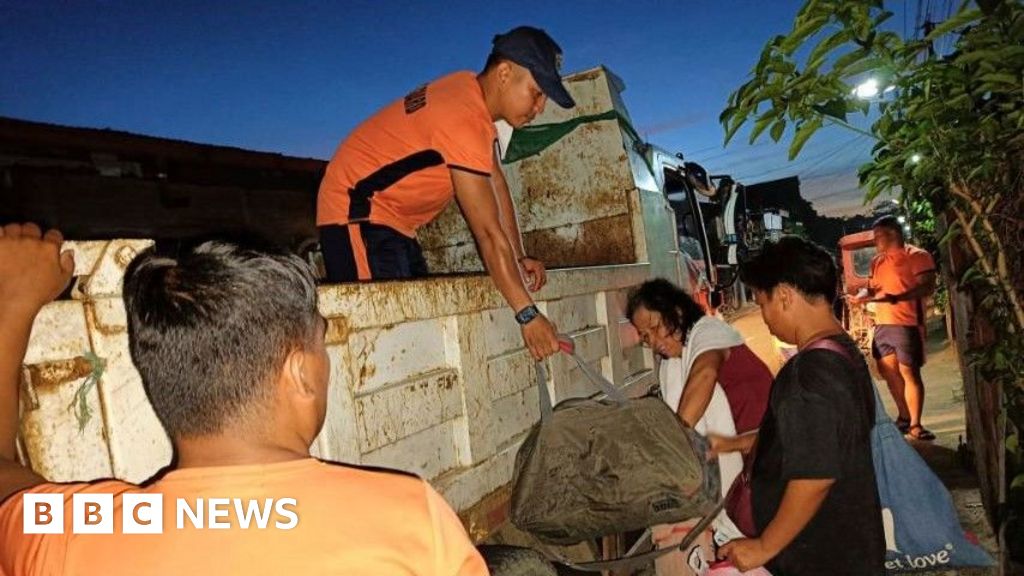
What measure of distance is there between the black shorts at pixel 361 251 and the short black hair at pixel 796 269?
1.42 metres

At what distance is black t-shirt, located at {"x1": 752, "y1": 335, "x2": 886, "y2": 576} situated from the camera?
1.72 m

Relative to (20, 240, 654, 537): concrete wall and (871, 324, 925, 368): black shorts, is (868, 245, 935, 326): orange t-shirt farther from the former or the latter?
(20, 240, 654, 537): concrete wall

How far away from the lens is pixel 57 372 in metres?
1.18

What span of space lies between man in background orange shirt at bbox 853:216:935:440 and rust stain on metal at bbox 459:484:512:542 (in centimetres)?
487

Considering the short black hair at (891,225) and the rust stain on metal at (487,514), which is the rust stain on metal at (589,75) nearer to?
the rust stain on metal at (487,514)

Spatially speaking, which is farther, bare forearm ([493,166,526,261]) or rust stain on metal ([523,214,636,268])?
rust stain on metal ([523,214,636,268])

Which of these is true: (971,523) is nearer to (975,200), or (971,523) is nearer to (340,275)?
(975,200)

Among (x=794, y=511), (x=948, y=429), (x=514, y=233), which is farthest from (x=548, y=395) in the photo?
(x=948, y=429)

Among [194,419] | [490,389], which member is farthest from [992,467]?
[194,419]

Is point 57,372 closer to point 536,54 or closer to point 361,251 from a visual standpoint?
point 361,251

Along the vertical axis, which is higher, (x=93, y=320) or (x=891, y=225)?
(x=891, y=225)

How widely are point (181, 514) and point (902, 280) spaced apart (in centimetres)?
623

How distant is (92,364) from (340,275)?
1.34 m

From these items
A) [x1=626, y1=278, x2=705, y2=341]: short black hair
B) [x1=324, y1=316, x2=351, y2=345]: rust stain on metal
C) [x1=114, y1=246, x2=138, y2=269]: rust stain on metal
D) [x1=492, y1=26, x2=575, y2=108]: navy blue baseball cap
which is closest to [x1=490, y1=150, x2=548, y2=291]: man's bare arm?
[x1=492, y1=26, x2=575, y2=108]: navy blue baseball cap
